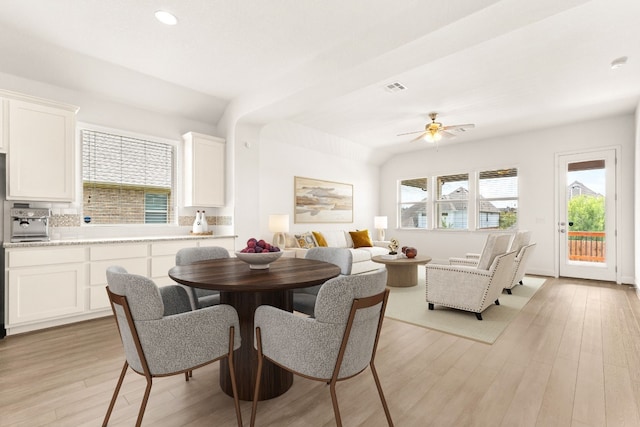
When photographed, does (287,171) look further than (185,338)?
Yes

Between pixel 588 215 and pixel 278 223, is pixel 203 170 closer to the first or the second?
pixel 278 223

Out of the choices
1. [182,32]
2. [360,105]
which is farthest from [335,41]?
[360,105]

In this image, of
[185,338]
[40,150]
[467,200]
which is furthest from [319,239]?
[185,338]

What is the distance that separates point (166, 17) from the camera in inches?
104

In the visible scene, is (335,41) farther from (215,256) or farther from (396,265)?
(396,265)

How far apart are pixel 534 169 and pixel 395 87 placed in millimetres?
3898

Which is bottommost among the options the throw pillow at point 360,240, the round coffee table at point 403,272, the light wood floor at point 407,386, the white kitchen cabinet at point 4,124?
the light wood floor at point 407,386

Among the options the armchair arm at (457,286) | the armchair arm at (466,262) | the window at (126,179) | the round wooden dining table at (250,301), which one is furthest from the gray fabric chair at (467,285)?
the window at (126,179)

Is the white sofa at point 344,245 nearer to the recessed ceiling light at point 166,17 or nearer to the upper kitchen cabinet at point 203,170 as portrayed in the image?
the upper kitchen cabinet at point 203,170

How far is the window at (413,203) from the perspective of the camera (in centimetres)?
768

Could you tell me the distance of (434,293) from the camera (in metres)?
3.69

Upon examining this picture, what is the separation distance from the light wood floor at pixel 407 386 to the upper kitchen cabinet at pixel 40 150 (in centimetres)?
147

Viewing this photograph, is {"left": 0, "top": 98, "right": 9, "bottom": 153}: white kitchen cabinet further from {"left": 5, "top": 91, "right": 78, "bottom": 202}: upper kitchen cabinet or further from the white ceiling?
the white ceiling

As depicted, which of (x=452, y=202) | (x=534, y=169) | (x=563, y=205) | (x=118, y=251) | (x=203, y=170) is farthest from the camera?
(x=452, y=202)
